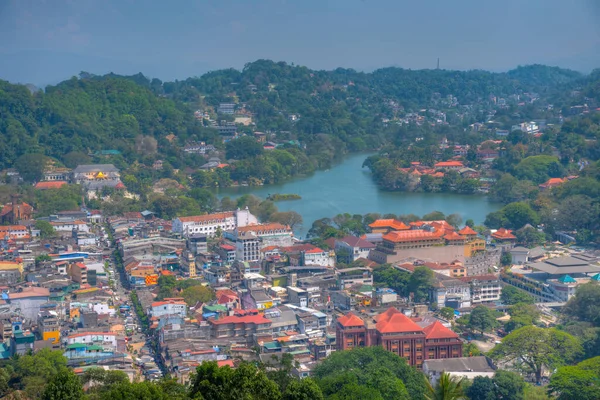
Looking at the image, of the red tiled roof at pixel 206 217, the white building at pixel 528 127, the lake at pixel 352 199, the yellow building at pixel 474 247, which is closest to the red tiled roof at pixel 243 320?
the yellow building at pixel 474 247

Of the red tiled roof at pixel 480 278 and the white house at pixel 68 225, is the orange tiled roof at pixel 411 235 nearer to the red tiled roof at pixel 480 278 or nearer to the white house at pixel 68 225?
the red tiled roof at pixel 480 278

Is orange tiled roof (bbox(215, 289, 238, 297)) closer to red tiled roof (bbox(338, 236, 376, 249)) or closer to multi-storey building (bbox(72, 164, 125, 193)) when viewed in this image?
red tiled roof (bbox(338, 236, 376, 249))

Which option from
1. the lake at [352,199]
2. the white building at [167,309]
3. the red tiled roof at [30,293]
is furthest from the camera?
the lake at [352,199]

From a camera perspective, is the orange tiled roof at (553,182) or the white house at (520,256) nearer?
the white house at (520,256)

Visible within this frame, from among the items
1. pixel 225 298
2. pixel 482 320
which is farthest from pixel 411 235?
pixel 225 298

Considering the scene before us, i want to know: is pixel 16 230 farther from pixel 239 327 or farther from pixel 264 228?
pixel 239 327

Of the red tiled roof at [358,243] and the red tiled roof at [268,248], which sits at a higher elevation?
the red tiled roof at [358,243]

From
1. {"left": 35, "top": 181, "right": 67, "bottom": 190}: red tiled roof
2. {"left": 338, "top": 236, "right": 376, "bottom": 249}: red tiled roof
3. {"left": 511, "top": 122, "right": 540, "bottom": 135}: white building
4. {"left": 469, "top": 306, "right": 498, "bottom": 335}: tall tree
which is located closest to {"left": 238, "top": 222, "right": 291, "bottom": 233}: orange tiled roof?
{"left": 338, "top": 236, "right": 376, "bottom": 249}: red tiled roof
